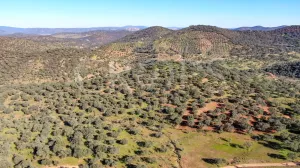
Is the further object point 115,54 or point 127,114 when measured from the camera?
point 115,54

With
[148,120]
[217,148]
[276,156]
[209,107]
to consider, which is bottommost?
[217,148]

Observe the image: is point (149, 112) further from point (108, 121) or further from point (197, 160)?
point (197, 160)

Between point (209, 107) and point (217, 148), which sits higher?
point (209, 107)

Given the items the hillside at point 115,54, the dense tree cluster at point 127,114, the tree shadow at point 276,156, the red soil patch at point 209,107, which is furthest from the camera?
the hillside at point 115,54

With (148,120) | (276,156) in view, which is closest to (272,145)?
(276,156)

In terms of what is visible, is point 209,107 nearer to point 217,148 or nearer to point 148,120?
point 148,120

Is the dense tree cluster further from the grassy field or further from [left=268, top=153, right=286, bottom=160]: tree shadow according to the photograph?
[left=268, top=153, right=286, bottom=160]: tree shadow

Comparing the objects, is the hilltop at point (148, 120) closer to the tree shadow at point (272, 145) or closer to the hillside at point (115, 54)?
the tree shadow at point (272, 145)

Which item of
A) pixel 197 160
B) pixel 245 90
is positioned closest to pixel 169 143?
pixel 197 160

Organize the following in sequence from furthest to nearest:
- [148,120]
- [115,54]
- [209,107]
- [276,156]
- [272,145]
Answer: [115,54] → [209,107] → [148,120] → [272,145] → [276,156]

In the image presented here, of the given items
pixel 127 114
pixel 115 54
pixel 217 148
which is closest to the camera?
pixel 217 148

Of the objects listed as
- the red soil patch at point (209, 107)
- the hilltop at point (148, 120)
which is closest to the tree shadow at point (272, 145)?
the hilltop at point (148, 120)
